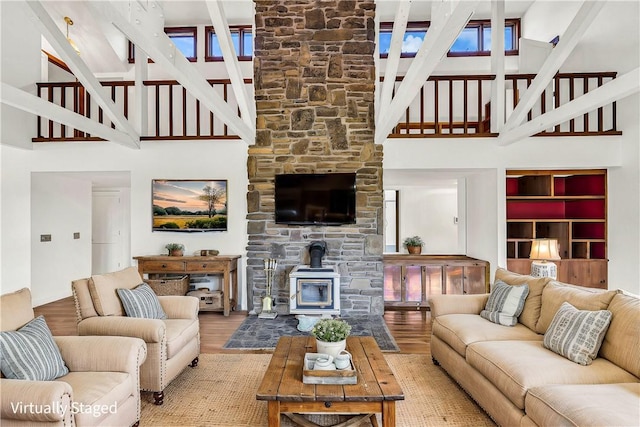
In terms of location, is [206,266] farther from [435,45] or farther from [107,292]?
[435,45]

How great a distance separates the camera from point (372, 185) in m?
5.31

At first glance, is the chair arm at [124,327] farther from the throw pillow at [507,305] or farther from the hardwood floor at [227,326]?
the throw pillow at [507,305]

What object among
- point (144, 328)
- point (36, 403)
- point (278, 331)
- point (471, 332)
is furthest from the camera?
point (278, 331)

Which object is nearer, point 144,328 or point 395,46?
point 144,328

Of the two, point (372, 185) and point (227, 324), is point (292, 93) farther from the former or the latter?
point (227, 324)

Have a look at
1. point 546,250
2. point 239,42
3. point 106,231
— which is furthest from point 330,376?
point 106,231

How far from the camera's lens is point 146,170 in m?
5.59

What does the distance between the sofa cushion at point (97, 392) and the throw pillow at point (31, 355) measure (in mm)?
107

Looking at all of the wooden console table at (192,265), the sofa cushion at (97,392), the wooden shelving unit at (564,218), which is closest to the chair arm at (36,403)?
the sofa cushion at (97,392)

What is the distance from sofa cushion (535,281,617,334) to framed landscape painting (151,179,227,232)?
412 centimetres

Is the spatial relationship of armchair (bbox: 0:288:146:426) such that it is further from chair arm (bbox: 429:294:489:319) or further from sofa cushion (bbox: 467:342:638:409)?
chair arm (bbox: 429:294:489:319)

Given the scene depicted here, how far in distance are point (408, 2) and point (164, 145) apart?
404cm

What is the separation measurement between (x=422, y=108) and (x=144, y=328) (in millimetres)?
4199

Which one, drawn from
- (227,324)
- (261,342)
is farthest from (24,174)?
(261,342)
